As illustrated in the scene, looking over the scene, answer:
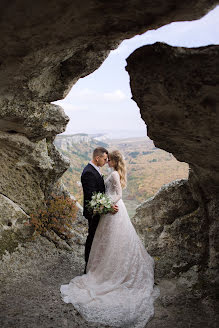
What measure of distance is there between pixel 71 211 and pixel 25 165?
77.7 inches

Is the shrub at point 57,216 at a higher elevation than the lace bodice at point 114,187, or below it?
below

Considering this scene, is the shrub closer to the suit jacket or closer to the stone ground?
the stone ground

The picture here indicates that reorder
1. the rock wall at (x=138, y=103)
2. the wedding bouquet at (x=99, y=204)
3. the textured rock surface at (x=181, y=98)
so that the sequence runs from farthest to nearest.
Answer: the wedding bouquet at (x=99, y=204) → the textured rock surface at (x=181, y=98) → the rock wall at (x=138, y=103)

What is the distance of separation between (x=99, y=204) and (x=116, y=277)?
60.4 inches

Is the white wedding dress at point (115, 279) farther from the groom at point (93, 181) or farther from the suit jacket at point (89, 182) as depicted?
the suit jacket at point (89, 182)

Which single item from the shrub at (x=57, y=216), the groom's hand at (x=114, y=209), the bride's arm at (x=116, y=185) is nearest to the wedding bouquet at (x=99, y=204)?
the groom's hand at (x=114, y=209)

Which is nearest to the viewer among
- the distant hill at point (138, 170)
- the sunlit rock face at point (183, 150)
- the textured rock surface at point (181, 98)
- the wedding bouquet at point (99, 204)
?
the textured rock surface at point (181, 98)

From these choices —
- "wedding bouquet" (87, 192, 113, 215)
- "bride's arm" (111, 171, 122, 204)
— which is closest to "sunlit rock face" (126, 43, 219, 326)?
"bride's arm" (111, 171, 122, 204)

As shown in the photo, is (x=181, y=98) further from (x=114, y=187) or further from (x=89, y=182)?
(x=89, y=182)

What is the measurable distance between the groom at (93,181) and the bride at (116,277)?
14 cm

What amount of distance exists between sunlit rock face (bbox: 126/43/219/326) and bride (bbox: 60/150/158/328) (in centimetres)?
76

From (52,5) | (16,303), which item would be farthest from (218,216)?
(52,5)

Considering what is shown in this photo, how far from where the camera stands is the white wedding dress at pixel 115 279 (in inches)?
194

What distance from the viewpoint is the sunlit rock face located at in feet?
11.4
